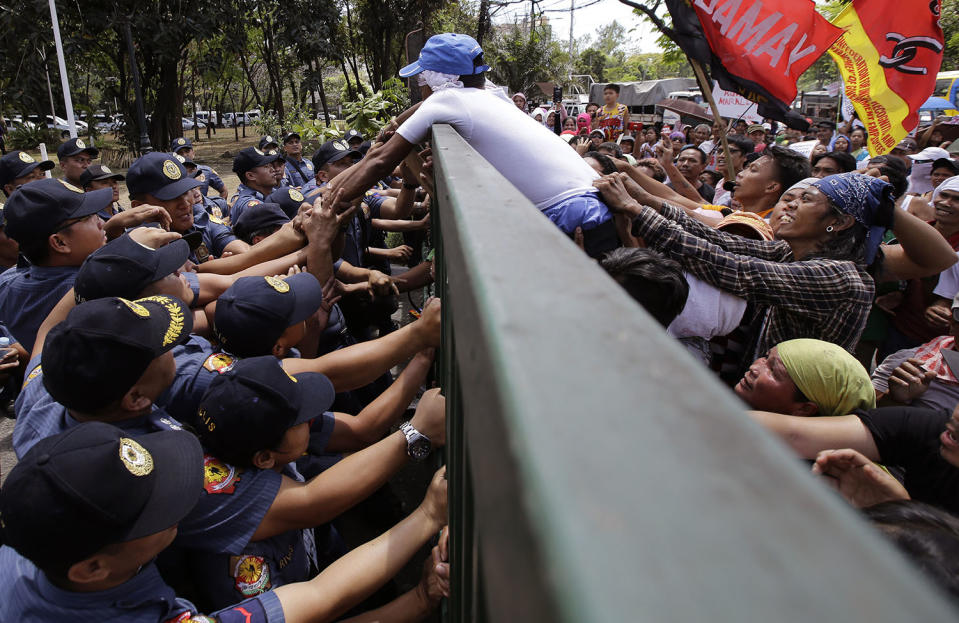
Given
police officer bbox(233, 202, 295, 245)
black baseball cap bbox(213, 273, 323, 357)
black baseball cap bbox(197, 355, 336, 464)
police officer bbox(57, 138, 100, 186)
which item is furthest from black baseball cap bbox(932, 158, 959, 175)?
police officer bbox(57, 138, 100, 186)

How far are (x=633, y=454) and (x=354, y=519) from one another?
8.71 feet

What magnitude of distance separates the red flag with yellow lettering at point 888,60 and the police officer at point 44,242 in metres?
5.36

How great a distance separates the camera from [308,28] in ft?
63.8

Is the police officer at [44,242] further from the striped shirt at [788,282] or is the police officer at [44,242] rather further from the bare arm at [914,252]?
the bare arm at [914,252]

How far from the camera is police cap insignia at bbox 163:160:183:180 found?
342 centimetres

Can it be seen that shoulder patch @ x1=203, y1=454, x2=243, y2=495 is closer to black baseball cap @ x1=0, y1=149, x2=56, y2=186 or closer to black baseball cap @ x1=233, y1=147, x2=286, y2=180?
black baseball cap @ x1=233, y1=147, x2=286, y2=180

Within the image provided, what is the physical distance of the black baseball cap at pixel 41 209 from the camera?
2.35 metres

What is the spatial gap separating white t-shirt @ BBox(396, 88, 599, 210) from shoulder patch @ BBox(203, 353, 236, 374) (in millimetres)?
1057

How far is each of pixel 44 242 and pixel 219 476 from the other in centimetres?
155

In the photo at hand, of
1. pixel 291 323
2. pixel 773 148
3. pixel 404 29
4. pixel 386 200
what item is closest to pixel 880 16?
pixel 773 148

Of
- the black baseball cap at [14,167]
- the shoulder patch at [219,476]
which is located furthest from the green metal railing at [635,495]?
the black baseball cap at [14,167]

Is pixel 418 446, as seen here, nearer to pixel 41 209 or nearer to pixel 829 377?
pixel 829 377

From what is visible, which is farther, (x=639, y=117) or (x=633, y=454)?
(x=639, y=117)

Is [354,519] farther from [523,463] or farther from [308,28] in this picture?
[308,28]
